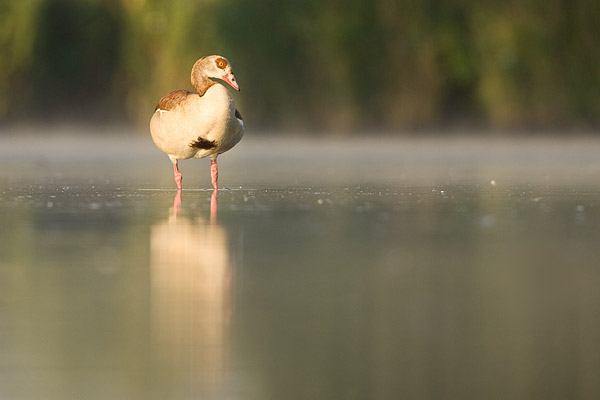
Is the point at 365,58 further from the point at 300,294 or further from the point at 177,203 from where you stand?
the point at 300,294

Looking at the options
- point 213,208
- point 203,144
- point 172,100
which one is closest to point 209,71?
point 172,100

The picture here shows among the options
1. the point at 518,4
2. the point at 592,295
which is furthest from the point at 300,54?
the point at 592,295

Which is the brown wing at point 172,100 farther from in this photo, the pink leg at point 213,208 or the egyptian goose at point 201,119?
the pink leg at point 213,208

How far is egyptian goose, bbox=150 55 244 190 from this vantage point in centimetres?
596

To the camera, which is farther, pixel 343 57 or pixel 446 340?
pixel 343 57

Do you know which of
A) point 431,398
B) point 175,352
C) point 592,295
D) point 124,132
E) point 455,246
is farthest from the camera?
point 124,132

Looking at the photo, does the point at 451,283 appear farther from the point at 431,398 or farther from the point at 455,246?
the point at 431,398

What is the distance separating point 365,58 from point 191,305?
1111cm

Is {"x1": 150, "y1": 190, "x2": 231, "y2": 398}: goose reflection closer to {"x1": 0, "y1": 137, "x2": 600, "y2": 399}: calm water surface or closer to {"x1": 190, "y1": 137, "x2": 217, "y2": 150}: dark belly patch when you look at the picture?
{"x1": 0, "y1": 137, "x2": 600, "y2": 399}: calm water surface

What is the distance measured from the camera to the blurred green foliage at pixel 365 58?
13.1 m

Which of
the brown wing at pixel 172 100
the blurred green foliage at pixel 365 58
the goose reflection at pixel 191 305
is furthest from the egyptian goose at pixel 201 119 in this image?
the blurred green foliage at pixel 365 58

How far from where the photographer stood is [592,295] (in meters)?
2.89

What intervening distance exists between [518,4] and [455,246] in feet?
31.8

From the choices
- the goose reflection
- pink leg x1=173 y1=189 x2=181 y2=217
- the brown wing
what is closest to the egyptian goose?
the brown wing
